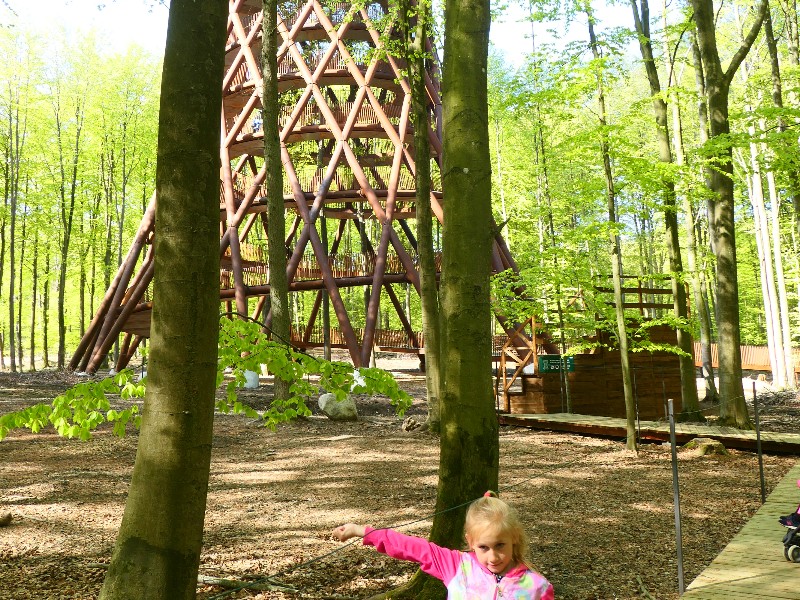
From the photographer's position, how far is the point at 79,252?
32312 mm

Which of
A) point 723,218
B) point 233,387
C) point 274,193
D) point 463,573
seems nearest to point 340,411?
point 274,193

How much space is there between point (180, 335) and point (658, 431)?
1100cm

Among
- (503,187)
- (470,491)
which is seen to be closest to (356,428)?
(470,491)

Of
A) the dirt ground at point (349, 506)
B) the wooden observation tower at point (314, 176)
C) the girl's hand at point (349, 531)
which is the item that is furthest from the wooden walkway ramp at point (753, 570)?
the wooden observation tower at point (314, 176)

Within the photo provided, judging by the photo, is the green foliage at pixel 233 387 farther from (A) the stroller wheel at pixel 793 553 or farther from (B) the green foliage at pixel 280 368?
(A) the stroller wheel at pixel 793 553

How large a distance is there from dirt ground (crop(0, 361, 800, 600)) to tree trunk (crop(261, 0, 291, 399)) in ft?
7.51

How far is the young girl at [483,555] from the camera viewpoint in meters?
2.44

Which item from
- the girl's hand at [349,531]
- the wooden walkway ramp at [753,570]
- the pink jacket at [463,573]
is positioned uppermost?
the girl's hand at [349,531]

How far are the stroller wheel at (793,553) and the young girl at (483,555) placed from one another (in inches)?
138

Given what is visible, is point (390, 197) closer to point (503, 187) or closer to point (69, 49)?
point (503, 187)

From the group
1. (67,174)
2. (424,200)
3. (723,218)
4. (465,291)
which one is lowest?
(465,291)

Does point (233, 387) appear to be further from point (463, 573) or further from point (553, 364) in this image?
point (553, 364)

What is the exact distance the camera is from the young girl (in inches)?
96.2

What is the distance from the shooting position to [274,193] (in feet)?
43.7
